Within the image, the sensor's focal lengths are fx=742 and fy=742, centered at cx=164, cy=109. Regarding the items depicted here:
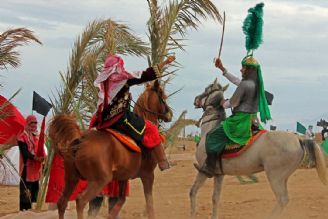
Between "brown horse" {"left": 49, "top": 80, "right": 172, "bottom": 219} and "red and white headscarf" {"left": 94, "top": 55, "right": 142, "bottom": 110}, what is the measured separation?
539 mm

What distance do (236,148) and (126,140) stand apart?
255 centimetres

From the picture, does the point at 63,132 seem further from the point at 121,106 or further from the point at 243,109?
the point at 243,109

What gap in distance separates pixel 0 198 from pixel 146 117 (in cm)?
819

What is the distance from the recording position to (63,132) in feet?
30.1

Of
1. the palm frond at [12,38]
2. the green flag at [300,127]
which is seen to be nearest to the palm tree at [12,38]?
the palm frond at [12,38]

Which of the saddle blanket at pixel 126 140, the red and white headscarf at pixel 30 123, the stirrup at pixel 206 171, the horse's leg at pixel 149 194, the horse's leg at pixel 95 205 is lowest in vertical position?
the horse's leg at pixel 95 205

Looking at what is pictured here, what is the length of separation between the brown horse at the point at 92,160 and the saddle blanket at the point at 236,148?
2.00 meters

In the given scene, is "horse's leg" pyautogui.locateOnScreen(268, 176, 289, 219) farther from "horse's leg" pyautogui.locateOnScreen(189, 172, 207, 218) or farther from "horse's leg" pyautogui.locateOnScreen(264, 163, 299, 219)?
"horse's leg" pyautogui.locateOnScreen(189, 172, 207, 218)

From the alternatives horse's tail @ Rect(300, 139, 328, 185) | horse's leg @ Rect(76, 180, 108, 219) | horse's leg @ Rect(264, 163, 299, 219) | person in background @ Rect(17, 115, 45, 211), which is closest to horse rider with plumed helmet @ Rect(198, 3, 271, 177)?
horse's leg @ Rect(264, 163, 299, 219)

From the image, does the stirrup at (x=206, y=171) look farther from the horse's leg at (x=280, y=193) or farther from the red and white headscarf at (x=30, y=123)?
the red and white headscarf at (x=30, y=123)

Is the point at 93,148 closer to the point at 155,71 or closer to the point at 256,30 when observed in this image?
the point at 155,71

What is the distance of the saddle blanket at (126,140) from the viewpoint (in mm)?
9227

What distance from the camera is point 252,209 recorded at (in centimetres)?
1284

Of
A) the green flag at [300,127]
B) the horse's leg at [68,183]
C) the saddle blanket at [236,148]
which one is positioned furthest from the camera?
the green flag at [300,127]
